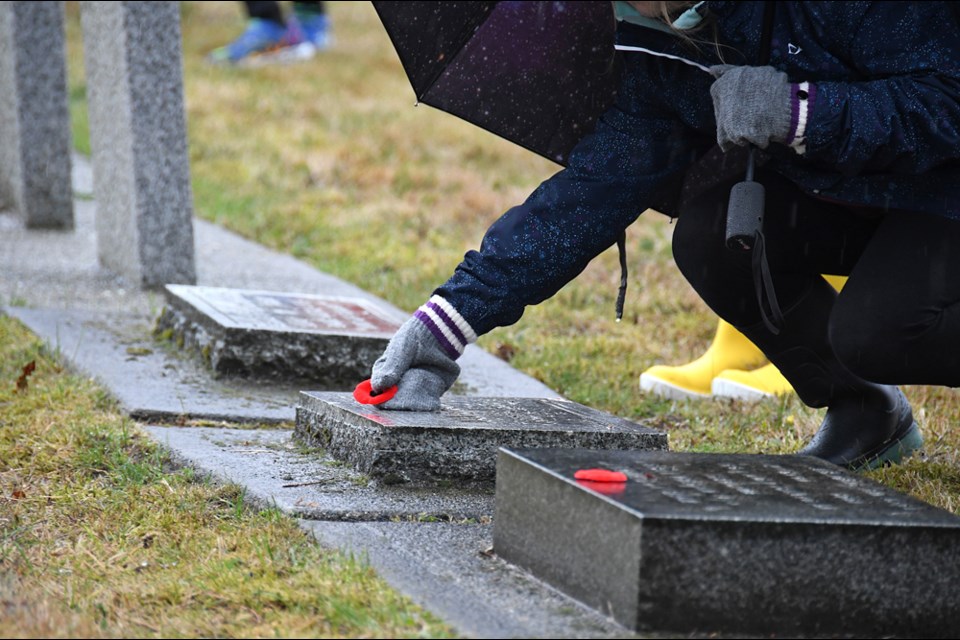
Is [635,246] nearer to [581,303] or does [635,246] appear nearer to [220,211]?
[581,303]

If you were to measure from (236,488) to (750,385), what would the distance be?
1.70 m

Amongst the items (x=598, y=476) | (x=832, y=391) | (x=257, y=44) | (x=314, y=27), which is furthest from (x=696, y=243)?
(x=314, y=27)

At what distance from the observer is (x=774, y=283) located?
2998 mm

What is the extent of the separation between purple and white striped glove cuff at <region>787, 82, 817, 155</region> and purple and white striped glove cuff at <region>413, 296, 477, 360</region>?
714 millimetres

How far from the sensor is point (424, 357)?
2760 mm

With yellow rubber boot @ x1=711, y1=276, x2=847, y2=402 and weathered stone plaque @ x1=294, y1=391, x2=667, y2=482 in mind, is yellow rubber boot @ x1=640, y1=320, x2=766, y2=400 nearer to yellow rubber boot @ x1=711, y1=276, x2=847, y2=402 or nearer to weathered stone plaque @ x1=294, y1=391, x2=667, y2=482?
yellow rubber boot @ x1=711, y1=276, x2=847, y2=402

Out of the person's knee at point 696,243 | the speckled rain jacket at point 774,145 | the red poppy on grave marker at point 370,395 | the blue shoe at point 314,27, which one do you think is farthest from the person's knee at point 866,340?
the blue shoe at point 314,27

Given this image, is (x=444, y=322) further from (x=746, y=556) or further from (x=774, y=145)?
(x=746, y=556)

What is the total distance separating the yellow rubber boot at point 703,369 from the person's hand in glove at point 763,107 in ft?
4.76

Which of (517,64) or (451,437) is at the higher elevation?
(517,64)

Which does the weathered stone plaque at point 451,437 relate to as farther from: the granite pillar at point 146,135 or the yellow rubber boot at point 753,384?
the granite pillar at point 146,135

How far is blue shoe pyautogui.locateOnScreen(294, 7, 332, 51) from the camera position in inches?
453

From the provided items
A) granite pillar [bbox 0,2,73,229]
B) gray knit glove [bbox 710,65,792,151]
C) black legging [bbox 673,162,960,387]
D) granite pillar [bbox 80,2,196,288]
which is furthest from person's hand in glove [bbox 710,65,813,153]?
granite pillar [bbox 0,2,73,229]

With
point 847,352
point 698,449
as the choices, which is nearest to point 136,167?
point 698,449
